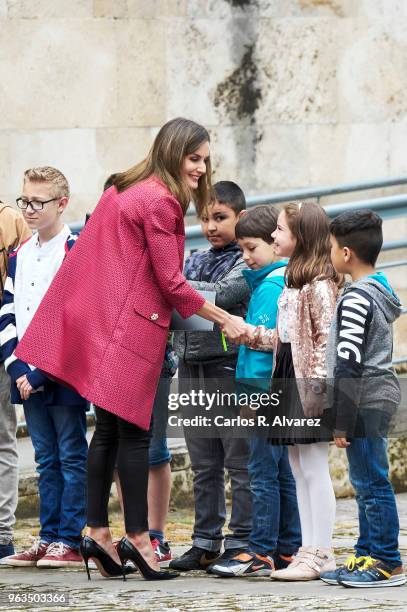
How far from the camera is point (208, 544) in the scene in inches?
242

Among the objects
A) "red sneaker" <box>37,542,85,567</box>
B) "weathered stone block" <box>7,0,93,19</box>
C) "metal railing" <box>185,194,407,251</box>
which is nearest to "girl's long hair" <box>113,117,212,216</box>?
"red sneaker" <box>37,542,85,567</box>

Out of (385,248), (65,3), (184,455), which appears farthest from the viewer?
(65,3)

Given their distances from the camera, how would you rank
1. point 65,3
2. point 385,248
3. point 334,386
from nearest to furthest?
point 334,386
point 385,248
point 65,3

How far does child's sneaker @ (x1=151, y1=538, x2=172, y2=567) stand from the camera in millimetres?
6331

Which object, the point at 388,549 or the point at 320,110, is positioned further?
the point at 320,110

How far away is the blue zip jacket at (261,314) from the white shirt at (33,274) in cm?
85

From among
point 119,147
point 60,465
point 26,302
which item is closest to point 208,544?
point 60,465

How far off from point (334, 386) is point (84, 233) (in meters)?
1.13

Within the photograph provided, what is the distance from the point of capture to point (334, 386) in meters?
5.57

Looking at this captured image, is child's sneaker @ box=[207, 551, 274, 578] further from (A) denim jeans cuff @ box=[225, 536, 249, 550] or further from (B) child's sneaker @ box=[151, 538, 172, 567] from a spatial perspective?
(B) child's sneaker @ box=[151, 538, 172, 567]

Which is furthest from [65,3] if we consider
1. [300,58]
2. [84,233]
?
[84,233]

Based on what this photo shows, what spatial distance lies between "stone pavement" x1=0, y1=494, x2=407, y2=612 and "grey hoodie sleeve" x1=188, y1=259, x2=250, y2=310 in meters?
1.10

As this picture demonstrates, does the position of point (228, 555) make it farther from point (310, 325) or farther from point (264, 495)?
point (310, 325)

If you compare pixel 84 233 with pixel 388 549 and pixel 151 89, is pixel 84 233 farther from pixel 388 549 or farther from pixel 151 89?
pixel 151 89
